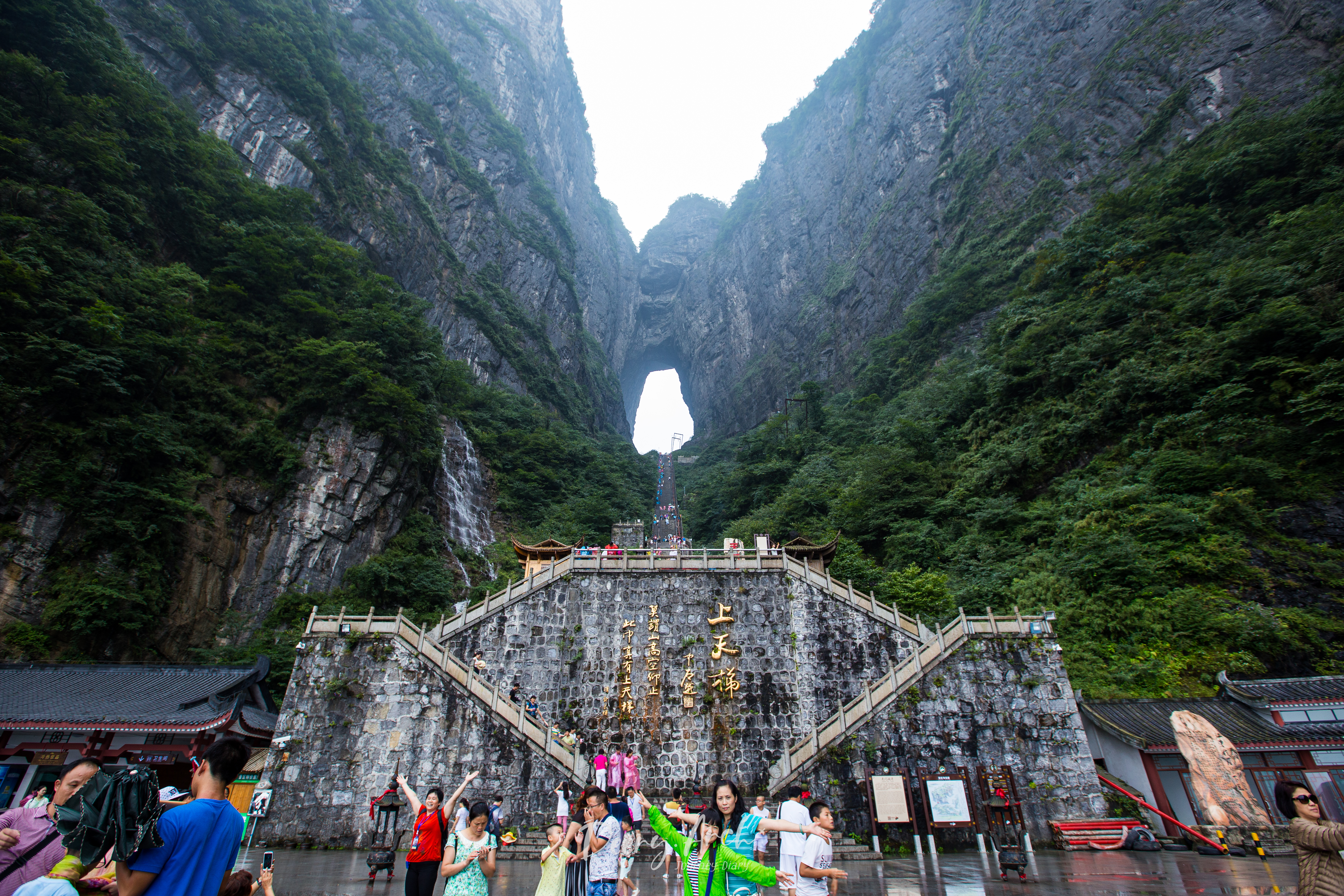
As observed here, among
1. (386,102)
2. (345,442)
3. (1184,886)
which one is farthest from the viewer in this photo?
(386,102)

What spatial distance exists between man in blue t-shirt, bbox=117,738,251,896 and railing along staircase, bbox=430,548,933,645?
13.2 metres

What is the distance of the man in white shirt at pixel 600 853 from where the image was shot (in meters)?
4.61

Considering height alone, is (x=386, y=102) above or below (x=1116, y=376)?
above

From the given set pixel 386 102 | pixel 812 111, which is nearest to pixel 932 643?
pixel 386 102

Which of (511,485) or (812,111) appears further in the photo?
(812,111)

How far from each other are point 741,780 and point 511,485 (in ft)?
75.0

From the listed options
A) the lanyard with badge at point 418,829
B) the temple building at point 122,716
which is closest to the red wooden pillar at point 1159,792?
the lanyard with badge at point 418,829

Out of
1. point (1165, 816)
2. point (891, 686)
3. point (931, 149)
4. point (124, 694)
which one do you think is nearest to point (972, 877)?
point (891, 686)

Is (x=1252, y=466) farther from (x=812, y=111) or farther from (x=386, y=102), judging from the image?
(x=812, y=111)

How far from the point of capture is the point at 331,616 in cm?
1391

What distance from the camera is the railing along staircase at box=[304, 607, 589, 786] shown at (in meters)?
13.0

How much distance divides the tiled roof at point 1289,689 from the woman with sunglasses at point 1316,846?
32.2ft

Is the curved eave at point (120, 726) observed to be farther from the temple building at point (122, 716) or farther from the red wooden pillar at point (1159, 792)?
the red wooden pillar at point (1159, 792)

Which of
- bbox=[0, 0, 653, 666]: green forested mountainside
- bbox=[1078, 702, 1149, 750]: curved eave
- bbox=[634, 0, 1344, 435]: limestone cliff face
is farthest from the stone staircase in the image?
bbox=[634, 0, 1344, 435]: limestone cliff face
